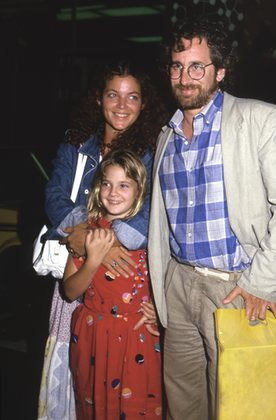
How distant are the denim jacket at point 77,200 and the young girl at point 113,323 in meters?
0.07

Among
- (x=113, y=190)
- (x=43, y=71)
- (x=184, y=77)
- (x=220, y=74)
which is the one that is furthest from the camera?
(x=43, y=71)

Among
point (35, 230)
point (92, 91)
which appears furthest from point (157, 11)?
point (92, 91)

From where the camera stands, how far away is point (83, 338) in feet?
8.78

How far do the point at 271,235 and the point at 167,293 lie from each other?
77cm

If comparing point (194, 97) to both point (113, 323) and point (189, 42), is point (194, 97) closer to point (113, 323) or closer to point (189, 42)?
point (189, 42)

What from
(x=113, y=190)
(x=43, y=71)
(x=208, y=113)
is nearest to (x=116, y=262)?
(x=113, y=190)

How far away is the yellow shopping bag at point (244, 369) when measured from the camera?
7.25 ft

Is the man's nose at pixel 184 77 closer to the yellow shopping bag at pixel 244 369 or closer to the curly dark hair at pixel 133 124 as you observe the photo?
the curly dark hair at pixel 133 124

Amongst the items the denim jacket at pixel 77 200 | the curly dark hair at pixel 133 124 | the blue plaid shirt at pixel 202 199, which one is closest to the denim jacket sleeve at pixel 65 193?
the denim jacket at pixel 77 200

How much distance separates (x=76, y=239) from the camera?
106 inches

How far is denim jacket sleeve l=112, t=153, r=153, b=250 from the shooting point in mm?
2648

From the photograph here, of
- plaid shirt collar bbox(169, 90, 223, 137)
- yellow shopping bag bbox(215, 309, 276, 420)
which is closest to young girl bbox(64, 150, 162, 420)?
plaid shirt collar bbox(169, 90, 223, 137)

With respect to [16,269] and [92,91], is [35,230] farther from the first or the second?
[92,91]

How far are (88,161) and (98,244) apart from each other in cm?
61
